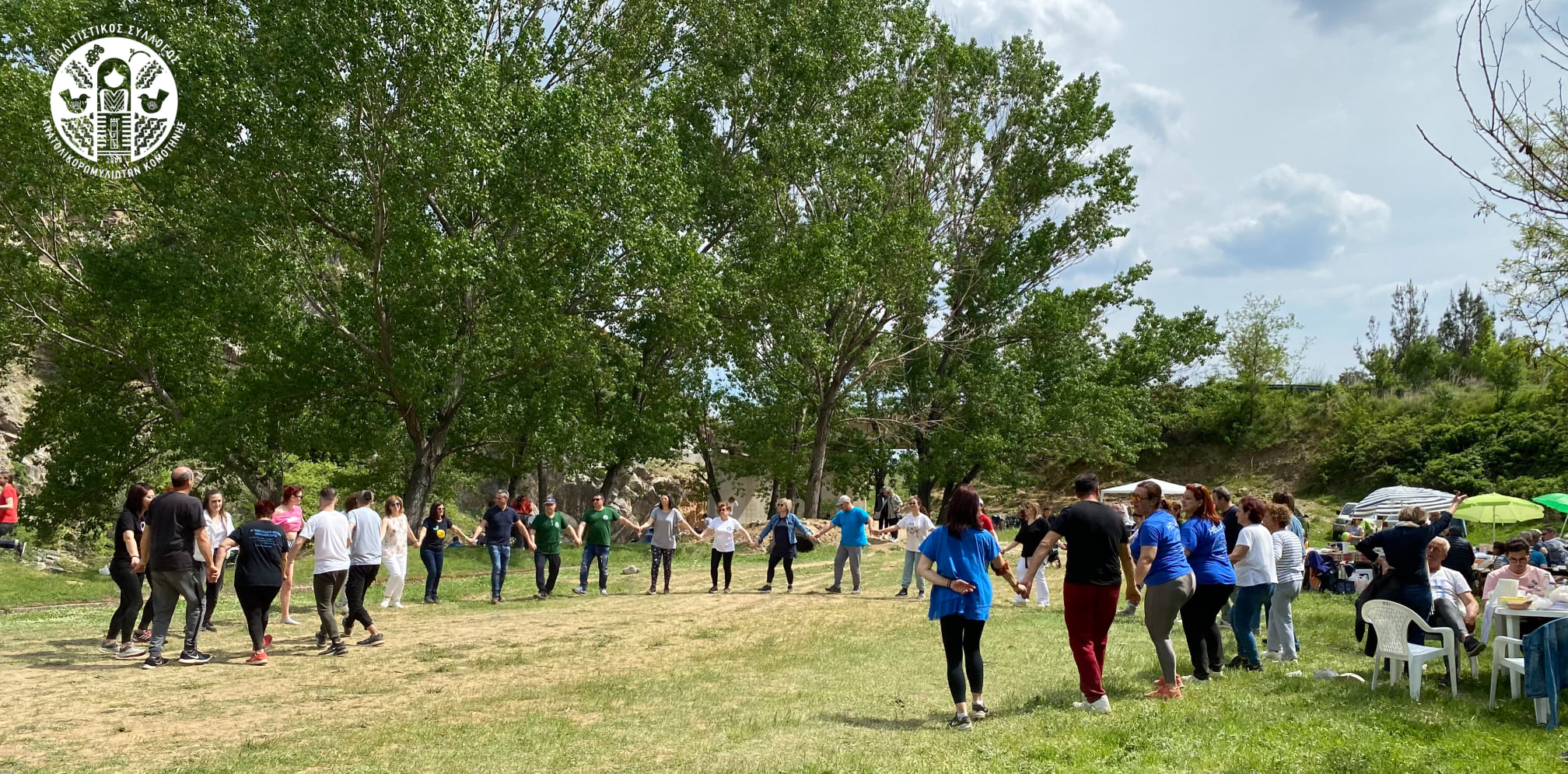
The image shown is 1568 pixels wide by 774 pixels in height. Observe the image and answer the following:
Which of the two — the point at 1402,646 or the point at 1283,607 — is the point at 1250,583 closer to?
the point at 1283,607

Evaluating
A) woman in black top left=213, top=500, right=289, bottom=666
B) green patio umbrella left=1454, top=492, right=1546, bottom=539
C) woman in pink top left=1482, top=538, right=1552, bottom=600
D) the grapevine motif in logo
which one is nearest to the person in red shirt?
the grapevine motif in logo

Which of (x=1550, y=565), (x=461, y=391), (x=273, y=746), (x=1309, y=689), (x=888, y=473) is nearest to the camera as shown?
(x=273, y=746)

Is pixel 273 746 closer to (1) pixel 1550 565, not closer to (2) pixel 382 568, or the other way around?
(2) pixel 382 568

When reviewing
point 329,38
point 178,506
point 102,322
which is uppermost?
point 329,38

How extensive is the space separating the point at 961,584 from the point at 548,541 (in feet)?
35.7

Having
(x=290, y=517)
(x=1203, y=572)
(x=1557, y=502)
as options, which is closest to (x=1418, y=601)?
(x=1203, y=572)

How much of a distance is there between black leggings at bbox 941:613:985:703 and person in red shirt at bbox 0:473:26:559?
22635mm

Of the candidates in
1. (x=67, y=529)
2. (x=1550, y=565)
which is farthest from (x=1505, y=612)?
(x=67, y=529)

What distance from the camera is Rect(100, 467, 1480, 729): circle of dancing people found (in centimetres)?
765

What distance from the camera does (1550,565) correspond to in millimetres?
16234

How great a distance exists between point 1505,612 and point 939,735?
5561 mm

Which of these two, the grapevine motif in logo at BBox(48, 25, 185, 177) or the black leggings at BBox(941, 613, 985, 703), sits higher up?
the grapevine motif in logo at BBox(48, 25, 185, 177)

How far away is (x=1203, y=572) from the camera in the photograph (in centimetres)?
867

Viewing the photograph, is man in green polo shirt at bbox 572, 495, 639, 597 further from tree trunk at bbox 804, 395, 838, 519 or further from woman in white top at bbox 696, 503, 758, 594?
tree trunk at bbox 804, 395, 838, 519
